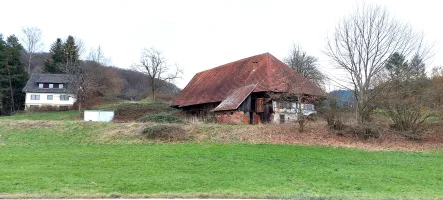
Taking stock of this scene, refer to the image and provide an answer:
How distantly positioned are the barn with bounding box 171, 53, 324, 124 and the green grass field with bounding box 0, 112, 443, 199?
7.88 meters

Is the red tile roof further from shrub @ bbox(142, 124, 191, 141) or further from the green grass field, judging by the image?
the green grass field

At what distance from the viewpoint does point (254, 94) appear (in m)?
33.7

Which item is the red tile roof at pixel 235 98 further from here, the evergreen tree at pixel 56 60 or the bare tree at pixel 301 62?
the evergreen tree at pixel 56 60

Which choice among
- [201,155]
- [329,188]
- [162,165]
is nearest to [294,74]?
[201,155]

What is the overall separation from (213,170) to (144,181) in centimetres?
347

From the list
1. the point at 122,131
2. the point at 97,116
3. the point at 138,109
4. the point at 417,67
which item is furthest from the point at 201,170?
the point at 138,109

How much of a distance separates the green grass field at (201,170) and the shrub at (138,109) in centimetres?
2114

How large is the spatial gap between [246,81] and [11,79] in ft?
141

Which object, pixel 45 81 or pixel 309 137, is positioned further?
pixel 45 81

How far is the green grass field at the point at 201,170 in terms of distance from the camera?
31.6ft

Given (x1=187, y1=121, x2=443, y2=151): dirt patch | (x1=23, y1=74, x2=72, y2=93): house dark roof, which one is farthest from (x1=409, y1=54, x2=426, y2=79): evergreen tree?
(x1=23, y1=74, x2=72, y2=93): house dark roof

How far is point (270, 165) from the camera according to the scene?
51.1 feet

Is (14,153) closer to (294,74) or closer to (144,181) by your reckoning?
(144,181)

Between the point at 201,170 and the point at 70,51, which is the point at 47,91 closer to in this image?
the point at 70,51
